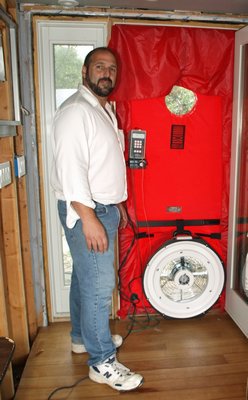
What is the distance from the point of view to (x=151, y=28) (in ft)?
6.95

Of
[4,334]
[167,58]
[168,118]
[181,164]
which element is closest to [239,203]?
[181,164]

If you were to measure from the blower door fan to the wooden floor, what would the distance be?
16cm

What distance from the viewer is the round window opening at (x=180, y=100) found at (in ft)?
7.39

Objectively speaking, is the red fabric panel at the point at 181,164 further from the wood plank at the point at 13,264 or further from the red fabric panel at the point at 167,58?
the wood plank at the point at 13,264

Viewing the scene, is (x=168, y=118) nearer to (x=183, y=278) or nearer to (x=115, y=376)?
(x=183, y=278)

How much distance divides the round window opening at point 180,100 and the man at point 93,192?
0.54m

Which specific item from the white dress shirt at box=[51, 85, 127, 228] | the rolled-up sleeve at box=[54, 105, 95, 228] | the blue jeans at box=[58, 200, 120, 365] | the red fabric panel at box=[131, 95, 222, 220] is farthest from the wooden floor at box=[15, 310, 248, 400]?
the rolled-up sleeve at box=[54, 105, 95, 228]

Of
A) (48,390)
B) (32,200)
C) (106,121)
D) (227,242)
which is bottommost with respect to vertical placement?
(48,390)

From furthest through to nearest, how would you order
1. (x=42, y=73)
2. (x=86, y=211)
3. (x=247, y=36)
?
(x=42, y=73) < (x=247, y=36) < (x=86, y=211)

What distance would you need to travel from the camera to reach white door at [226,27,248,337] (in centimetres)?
217

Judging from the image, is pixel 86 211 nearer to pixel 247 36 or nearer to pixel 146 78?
pixel 146 78

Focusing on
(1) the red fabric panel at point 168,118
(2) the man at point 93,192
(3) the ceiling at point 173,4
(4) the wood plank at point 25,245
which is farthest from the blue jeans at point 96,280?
(3) the ceiling at point 173,4

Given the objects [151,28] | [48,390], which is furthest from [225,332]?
[151,28]

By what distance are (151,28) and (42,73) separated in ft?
2.41
